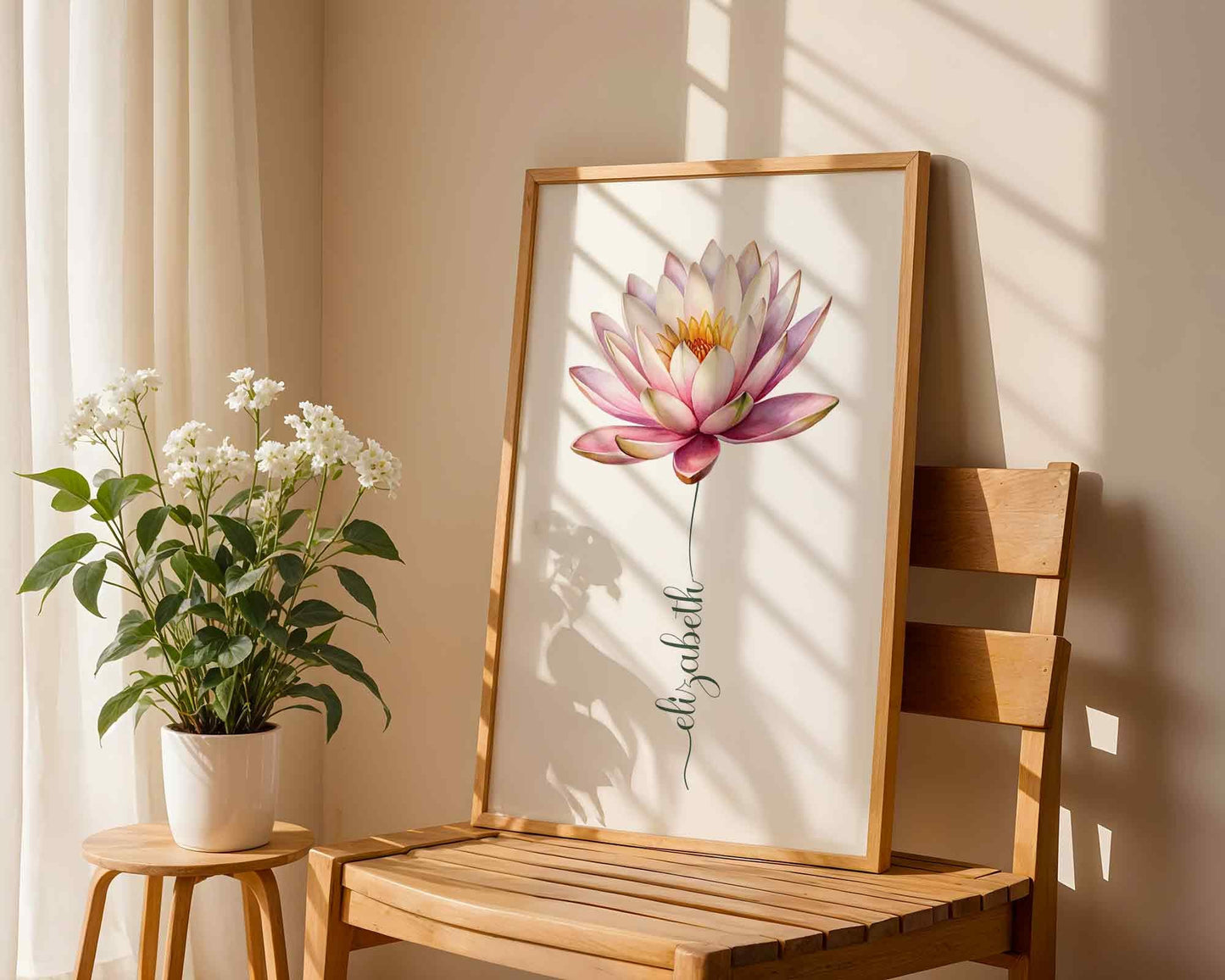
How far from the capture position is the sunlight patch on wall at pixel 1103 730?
5.47 ft

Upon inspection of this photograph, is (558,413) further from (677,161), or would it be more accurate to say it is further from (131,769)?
(131,769)

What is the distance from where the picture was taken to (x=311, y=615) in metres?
1.75

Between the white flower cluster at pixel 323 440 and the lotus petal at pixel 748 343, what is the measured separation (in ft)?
1.80

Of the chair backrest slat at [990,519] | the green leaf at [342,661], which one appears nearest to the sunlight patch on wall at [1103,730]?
the chair backrest slat at [990,519]

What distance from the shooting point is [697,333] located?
185 centimetres

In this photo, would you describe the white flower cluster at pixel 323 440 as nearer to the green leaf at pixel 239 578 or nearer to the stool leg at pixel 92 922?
the green leaf at pixel 239 578

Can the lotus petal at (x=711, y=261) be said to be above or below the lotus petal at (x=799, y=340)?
above

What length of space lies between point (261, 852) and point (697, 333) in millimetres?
944

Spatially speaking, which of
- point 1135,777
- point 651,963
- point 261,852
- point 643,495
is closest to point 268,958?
point 261,852

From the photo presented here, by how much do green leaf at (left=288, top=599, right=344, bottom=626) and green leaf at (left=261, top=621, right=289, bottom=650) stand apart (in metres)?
0.07

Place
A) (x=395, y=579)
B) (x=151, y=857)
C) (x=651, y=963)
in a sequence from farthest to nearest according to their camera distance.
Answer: (x=395, y=579) < (x=151, y=857) < (x=651, y=963)

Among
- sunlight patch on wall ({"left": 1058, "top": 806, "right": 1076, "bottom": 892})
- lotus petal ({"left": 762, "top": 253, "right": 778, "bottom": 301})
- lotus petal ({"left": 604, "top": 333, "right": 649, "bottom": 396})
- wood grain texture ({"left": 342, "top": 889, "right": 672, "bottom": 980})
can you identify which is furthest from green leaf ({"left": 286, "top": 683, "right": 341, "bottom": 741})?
sunlight patch on wall ({"left": 1058, "top": 806, "right": 1076, "bottom": 892})

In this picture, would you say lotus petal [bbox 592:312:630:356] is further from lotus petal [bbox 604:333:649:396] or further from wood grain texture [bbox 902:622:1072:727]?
wood grain texture [bbox 902:622:1072:727]

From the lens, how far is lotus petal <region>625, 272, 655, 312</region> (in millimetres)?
1893
